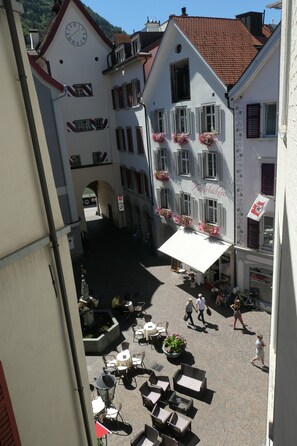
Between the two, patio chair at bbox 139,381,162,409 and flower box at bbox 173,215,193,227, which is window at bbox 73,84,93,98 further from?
patio chair at bbox 139,381,162,409

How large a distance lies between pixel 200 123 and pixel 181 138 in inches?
69.4

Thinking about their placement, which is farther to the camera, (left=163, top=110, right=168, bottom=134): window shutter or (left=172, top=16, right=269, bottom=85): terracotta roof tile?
(left=163, top=110, right=168, bottom=134): window shutter

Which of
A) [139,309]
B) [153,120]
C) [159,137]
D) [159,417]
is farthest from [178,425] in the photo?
[153,120]

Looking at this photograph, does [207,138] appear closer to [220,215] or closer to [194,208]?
[220,215]

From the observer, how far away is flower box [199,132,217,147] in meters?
18.3

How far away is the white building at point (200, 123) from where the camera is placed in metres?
17.9

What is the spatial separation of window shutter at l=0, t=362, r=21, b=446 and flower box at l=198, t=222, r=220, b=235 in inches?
646

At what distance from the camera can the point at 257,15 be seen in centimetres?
2197

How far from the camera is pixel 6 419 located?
4.00 metres

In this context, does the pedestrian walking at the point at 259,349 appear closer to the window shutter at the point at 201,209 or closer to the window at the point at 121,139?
the window shutter at the point at 201,209

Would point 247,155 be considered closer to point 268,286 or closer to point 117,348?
point 268,286

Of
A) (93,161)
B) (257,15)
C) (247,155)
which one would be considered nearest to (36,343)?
(247,155)

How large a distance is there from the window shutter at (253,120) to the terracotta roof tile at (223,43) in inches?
73.5

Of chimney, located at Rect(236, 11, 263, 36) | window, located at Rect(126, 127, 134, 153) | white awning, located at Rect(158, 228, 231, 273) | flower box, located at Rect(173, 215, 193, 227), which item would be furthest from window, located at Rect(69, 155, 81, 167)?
chimney, located at Rect(236, 11, 263, 36)
